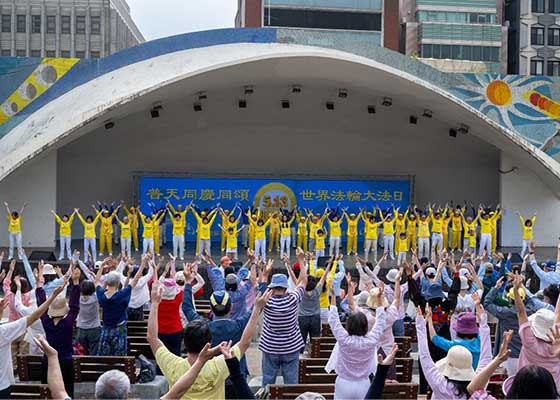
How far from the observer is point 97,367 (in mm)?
5688

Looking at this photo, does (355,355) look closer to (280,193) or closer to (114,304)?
(114,304)

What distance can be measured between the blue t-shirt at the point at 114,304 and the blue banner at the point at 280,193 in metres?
15.8

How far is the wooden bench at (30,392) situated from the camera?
461 cm

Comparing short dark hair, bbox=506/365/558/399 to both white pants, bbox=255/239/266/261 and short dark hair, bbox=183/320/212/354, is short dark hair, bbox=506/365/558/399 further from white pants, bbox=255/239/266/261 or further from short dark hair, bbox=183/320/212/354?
white pants, bbox=255/239/266/261

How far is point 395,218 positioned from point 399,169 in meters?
5.82

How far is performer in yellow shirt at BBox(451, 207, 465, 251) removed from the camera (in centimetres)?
1889

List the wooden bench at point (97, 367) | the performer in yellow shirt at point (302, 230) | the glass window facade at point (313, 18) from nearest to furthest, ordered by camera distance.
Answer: the wooden bench at point (97, 367) → the performer in yellow shirt at point (302, 230) → the glass window facade at point (313, 18)

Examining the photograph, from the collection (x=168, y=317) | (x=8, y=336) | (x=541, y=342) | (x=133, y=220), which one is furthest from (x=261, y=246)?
(x=541, y=342)

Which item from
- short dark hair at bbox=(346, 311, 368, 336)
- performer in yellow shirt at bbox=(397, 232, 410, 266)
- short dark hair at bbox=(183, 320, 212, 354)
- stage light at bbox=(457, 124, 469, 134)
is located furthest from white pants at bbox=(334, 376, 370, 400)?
stage light at bbox=(457, 124, 469, 134)

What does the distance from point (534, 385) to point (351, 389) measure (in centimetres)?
181

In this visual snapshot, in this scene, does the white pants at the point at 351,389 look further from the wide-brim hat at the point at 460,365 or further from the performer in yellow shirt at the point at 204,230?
the performer in yellow shirt at the point at 204,230

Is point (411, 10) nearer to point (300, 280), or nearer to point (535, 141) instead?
point (535, 141)

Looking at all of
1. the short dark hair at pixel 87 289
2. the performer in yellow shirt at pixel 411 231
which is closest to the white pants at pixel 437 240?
the performer in yellow shirt at pixel 411 231

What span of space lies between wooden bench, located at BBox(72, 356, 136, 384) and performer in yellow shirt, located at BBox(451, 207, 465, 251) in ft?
47.4
